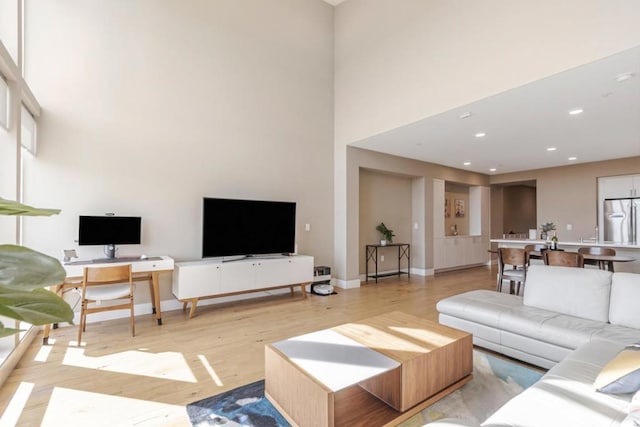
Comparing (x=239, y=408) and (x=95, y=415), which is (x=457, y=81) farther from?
(x=95, y=415)

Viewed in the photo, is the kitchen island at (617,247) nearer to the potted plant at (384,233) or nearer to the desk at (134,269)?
the potted plant at (384,233)

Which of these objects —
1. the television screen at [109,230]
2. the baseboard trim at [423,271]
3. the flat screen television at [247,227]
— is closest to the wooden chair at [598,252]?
the baseboard trim at [423,271]

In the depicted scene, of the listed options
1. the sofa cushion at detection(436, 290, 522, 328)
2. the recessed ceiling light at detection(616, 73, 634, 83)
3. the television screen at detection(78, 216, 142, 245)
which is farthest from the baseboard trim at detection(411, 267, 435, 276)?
the television screen at detection(78, 216, 142, 245)

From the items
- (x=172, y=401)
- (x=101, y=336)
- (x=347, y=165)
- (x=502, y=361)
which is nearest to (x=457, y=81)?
(x=347, y=165)

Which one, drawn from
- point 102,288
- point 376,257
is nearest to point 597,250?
point 376,257

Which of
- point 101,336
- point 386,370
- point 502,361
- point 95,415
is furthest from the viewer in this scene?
point 101,336

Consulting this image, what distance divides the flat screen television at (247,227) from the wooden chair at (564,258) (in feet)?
12.0

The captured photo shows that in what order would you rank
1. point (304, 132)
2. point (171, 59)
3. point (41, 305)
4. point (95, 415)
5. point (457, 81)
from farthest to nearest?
point (304, 132) → point (171, 59) → point (457, 81) → point (95, 415) → point (41, 305)

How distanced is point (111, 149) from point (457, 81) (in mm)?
4327

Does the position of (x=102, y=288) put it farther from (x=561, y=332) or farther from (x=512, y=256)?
(x=512, y=256)

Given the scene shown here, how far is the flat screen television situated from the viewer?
14.2 ft

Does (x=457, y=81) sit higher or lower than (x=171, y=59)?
lower

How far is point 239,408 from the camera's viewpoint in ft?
6.70

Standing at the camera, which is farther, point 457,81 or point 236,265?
point 236,265
